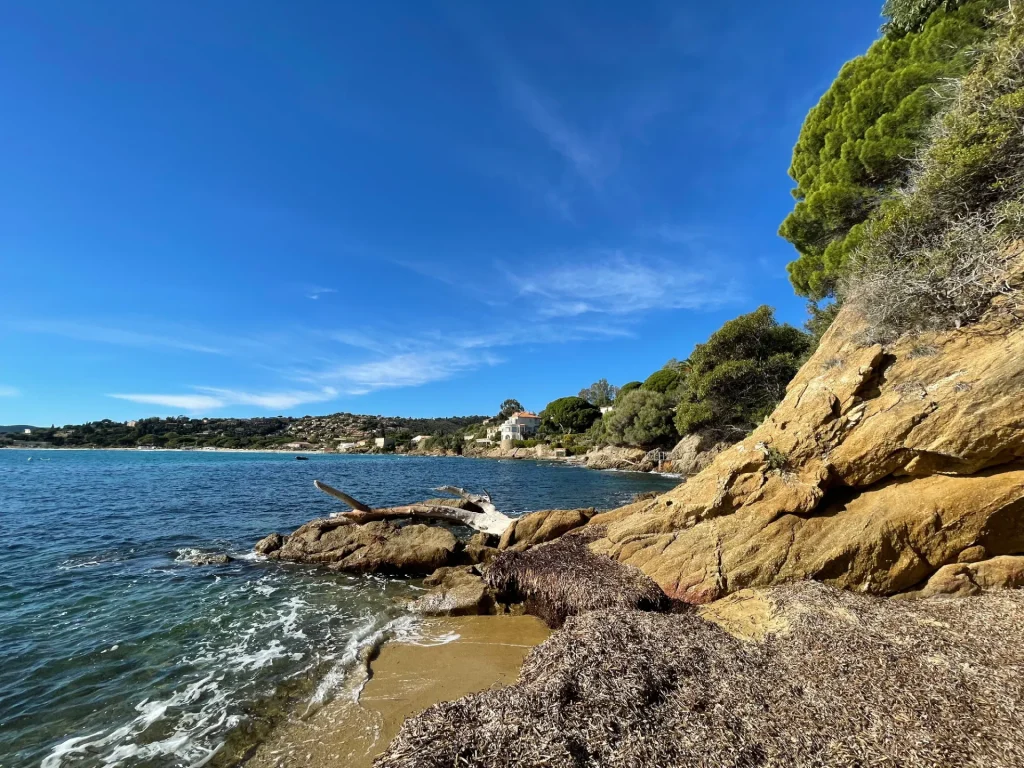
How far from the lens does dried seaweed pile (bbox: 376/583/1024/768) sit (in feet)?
12.1

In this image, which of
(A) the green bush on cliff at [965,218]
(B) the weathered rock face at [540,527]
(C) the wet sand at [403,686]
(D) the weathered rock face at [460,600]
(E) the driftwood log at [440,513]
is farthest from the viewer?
(E) the driftwood log at [440,513]

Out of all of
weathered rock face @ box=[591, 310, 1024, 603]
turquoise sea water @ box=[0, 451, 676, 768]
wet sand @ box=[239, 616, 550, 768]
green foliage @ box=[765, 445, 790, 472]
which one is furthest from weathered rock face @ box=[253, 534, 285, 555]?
green foliage @ box=[765, 445, 790, 472]

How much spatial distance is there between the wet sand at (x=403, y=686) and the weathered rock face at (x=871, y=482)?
3356 millimetres

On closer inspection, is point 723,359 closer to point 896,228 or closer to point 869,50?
point 869,50

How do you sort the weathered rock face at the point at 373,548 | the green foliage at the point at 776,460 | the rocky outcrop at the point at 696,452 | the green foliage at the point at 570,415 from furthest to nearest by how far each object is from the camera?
1. the green foliage at the point at 570,415
2. the rocky outcrop at the point at 696,452
3. the weathered rock face at the point at 373,548
4. the green foliage at the point at 776,460

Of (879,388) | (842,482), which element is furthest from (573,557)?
(879,388)

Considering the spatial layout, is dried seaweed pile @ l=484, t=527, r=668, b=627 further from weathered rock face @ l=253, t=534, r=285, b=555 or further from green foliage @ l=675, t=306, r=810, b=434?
green foliage @ l=675, t=306, r=810, b=434

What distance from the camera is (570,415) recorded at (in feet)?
357

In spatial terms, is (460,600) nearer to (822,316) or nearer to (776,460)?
(776,460)

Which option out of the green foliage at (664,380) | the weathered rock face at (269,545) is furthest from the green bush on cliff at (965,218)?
the green foliage at (664,380)

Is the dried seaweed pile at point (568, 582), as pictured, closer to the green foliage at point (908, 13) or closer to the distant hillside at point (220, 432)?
the green foliage at point (908, 13)

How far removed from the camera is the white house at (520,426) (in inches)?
4374

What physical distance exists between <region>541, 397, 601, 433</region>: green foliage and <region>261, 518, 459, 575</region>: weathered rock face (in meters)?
93.2

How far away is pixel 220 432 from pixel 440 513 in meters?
175
